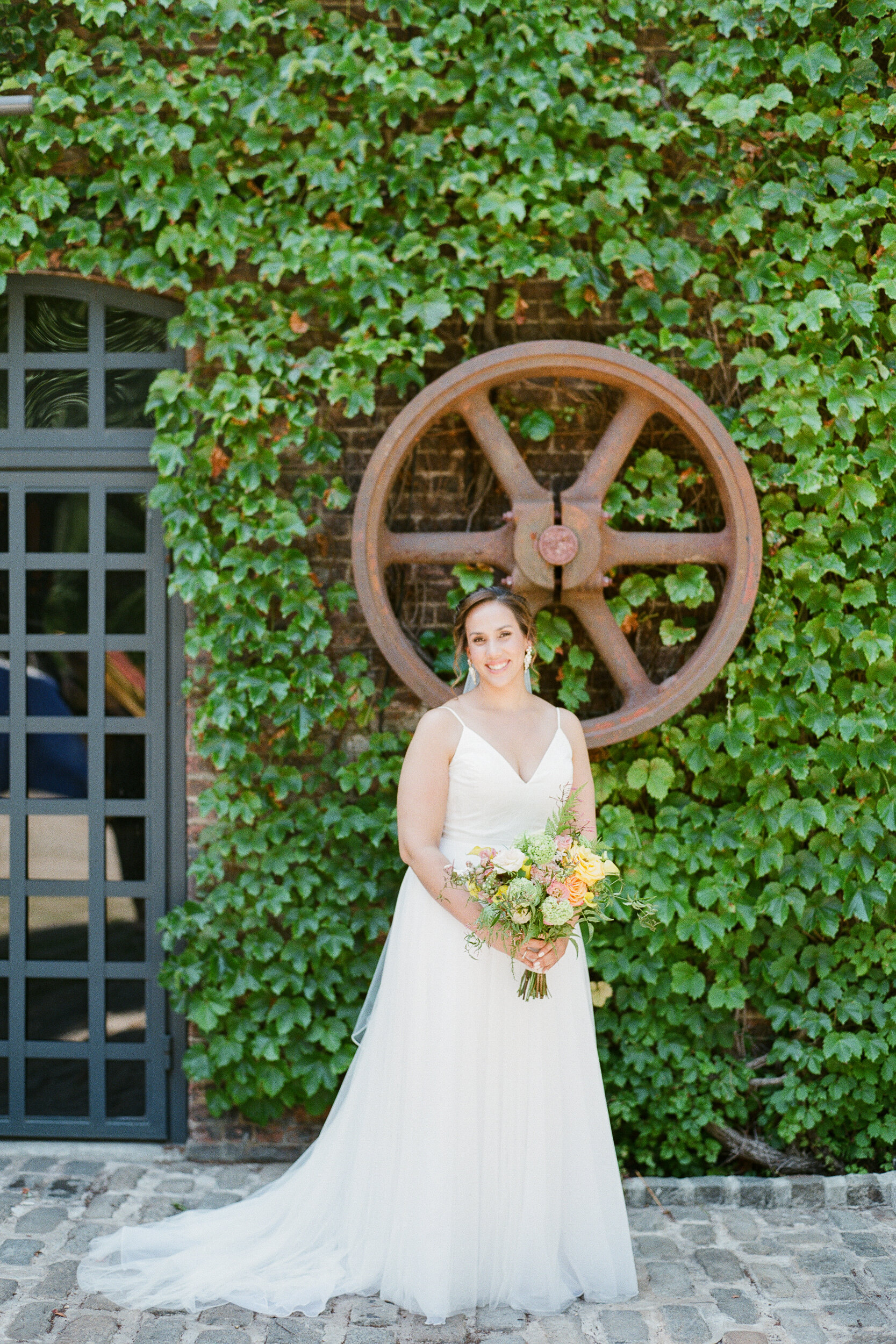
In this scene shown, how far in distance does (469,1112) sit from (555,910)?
707mm

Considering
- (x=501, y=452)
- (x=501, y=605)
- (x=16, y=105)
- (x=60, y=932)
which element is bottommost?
(x=60, y=932)

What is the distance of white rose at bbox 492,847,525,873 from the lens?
2.35 m

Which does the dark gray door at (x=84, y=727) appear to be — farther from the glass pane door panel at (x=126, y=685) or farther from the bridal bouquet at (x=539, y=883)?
the bridal bouquet at (x=539, y=883)

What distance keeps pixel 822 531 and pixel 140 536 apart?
2373 millimetres

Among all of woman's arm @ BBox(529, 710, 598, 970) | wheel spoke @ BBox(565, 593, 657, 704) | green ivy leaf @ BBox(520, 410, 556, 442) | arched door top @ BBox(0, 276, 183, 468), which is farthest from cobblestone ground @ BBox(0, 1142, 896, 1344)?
green ivy leaf @ BBox(520, 410, 556, 442)

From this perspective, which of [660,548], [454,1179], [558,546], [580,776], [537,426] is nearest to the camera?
[454,1179]

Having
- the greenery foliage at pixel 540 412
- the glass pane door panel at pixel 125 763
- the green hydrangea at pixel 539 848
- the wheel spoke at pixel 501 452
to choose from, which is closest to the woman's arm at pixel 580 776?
the green hydrangea at pixel 539 848

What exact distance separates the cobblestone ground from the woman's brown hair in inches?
69.1

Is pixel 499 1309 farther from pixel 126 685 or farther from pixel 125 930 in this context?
pixel 126 685

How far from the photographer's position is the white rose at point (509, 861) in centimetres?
235

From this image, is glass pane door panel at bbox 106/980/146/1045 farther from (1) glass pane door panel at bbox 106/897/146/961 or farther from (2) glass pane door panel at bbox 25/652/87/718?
(2) glass pane door panel at bbox 25/652/87/718

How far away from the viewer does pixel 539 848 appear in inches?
92.7

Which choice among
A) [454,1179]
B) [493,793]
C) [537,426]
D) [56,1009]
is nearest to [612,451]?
[537,426]

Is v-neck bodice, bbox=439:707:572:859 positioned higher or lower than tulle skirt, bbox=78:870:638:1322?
higher
